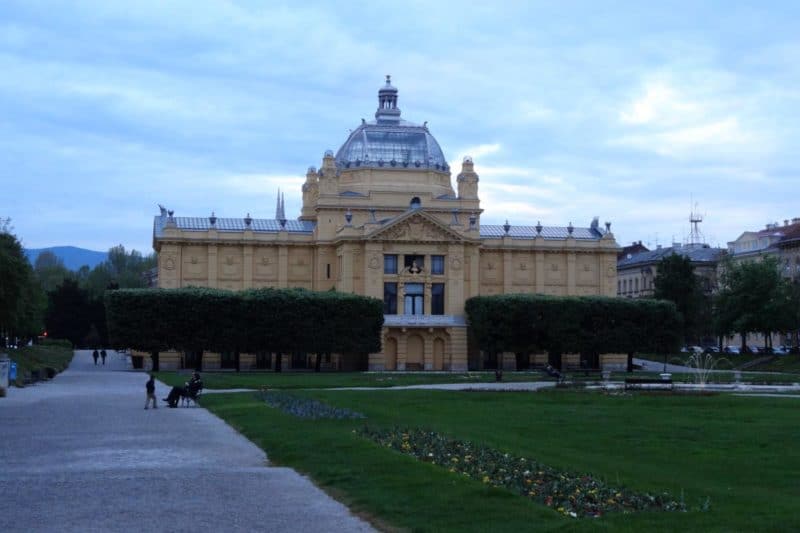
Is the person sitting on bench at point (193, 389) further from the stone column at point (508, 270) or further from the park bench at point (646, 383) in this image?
the stone column at point (508, 270)

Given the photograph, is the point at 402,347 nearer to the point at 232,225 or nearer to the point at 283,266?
the point at 283,266

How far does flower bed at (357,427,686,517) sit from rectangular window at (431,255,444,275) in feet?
264

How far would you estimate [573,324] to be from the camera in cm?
10269

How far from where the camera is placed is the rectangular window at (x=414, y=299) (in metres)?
111

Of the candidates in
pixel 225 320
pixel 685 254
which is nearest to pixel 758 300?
Result: pixel 685 254

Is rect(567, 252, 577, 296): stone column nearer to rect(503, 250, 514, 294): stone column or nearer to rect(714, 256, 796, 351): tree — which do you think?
rect(503, 250, 514, 294): stone column

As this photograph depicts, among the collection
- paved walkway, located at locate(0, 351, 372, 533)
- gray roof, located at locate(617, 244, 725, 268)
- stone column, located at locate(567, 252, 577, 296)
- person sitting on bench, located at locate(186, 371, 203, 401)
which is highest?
gray roof, located at locate(617, 244, 725, 268)

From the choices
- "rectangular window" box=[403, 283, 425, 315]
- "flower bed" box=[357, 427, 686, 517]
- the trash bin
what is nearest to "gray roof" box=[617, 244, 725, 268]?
"rectangular window" box=[403, 283, 425, 315]

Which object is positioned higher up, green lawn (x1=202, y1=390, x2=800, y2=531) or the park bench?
the park bench

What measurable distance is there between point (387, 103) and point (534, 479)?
106 m

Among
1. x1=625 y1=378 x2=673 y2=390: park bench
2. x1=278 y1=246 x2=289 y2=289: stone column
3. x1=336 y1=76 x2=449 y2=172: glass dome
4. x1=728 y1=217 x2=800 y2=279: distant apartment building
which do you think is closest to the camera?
x1=625 y1=378 x2=673 y2=390: park bench

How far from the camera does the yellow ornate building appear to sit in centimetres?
10950

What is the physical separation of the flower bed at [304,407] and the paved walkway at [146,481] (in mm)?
3310

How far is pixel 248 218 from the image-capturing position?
11638 centimetres
